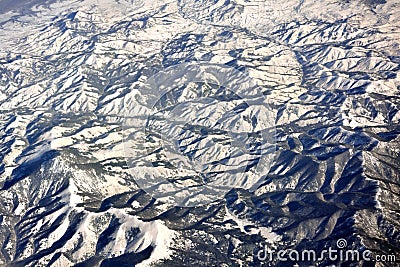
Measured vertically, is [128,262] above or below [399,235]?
above

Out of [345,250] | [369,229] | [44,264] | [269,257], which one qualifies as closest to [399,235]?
[369,229]

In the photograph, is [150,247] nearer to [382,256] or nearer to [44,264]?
[44,264]

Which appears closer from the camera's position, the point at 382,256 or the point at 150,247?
the point at 382,256

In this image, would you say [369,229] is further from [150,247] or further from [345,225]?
[150,247]

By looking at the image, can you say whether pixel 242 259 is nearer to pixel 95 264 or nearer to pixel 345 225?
pixel 345 225

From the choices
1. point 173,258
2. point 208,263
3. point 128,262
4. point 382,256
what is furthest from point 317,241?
point 128,262

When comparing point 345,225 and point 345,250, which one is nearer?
point 345,250

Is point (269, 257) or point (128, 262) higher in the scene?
point (128, 262)
